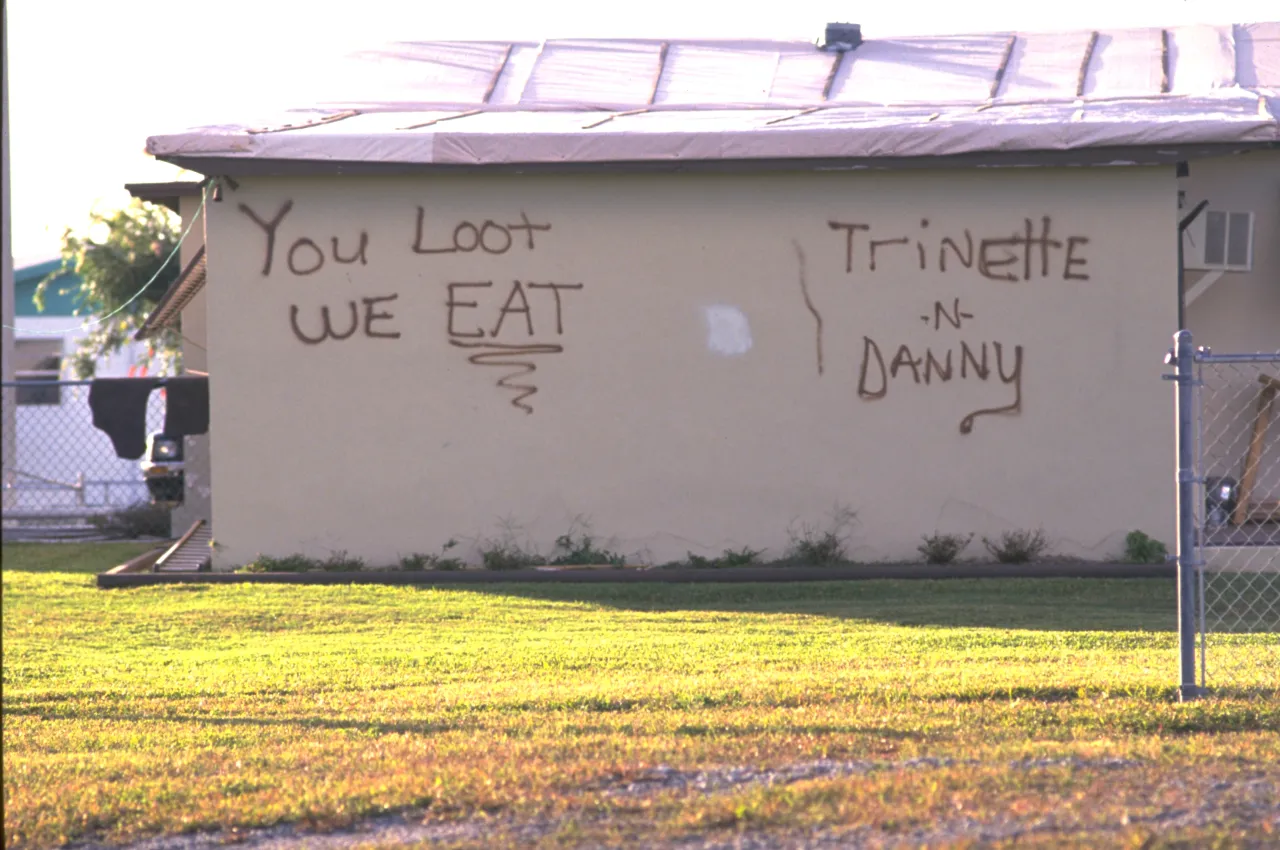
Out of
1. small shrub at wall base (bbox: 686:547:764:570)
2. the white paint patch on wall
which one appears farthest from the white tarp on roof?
small shrub at wall base (bbox: 686:547:764:570)

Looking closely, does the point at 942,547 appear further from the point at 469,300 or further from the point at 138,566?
the point at 138,566

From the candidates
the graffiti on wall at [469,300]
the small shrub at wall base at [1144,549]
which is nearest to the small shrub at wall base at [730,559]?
the graffiti on wall at [469,300]

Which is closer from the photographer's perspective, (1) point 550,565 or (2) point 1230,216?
(1) point 550,565

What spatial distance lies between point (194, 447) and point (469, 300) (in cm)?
498

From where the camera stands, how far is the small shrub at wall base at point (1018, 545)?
476 inches

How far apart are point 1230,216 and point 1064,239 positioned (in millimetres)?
2287

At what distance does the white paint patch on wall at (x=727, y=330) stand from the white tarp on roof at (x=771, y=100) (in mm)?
1247

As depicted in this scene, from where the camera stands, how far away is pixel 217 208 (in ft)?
40.5

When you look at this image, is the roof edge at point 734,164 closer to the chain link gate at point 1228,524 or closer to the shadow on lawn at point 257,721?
the chain link gate at point 1228,524

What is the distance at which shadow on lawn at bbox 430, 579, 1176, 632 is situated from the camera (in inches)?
390

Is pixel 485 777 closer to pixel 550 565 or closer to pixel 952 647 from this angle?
pixel 952 647

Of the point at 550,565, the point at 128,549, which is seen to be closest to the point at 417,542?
the point at 550,565

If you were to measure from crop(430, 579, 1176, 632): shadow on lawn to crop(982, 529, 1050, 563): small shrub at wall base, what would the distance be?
1.96 feet

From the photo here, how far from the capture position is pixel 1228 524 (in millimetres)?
13031
